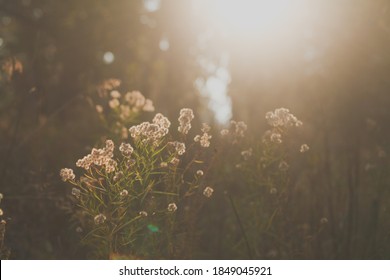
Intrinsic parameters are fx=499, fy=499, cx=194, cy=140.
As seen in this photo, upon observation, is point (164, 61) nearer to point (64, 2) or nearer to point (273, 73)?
point (273, 73)

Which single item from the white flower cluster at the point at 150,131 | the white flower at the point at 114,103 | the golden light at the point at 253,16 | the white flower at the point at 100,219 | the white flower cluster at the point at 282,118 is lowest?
the white flower at the point at 100,219

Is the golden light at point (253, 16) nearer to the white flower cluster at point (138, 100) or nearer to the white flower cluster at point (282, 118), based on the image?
the white flower cluster at point (138, 100)

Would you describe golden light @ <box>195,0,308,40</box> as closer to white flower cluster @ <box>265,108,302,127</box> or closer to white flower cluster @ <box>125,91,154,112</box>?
white flower cluster @ <box>125,91,154,112</box>

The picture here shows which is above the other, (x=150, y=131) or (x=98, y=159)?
(x=150, y=131)

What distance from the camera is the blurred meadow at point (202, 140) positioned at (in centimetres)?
316

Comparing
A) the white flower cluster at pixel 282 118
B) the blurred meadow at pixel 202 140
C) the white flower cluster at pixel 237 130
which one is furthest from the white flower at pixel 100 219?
the white flower cluster at pixel 282 118

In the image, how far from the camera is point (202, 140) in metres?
2.94

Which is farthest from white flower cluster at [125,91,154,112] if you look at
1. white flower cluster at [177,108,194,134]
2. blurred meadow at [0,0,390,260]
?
white flower cluster at [177,108,194,134]

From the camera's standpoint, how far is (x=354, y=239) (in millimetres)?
3992

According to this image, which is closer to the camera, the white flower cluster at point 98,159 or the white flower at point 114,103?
the white flower cluster at point 98,159

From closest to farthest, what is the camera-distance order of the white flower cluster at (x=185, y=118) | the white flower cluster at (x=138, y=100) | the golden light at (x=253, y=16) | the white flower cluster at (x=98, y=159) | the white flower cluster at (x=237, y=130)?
1. the white flower cluster at (x=98, y=159)
2. the white flower cluster at (x=185, y=118)
3. the white flower cluster at (x=237, y=130)
4. the white flower cluster at (x=138, y=100)
5. the golden light at (x=253, y=16)

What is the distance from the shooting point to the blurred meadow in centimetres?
316

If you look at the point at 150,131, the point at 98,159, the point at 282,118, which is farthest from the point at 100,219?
the point at 282,118

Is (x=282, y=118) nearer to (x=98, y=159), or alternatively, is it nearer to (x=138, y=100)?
(x=98, y=159)
